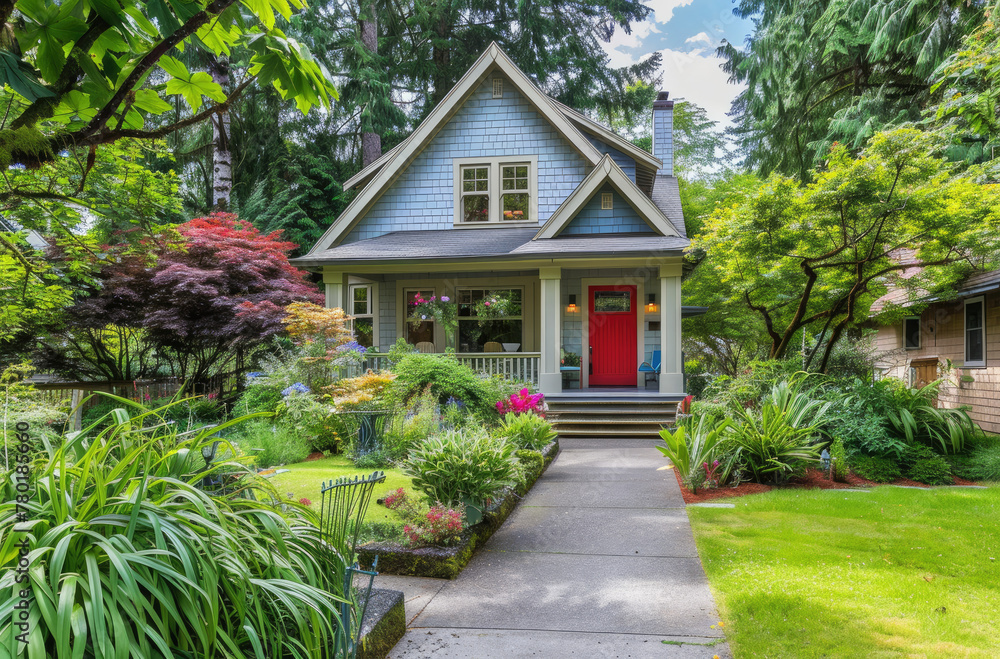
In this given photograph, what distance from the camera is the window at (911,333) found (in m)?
14.7

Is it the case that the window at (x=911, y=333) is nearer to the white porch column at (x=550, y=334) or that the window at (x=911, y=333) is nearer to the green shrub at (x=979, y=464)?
the green shrub at (x=979, y=464)

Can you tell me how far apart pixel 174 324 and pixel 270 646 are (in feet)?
34.0

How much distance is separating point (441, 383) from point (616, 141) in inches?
347

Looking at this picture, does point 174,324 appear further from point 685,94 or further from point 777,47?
point 685,94

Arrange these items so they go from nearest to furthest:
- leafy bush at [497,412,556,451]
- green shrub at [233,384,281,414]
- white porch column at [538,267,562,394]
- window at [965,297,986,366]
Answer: leafy bush at [497,412,556,451] < green shrub at [233,384,281,414] < window at [965,297,986,366] < white porch column at [538,267,562,394]

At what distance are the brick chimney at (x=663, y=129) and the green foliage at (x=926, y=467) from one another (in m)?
10.8

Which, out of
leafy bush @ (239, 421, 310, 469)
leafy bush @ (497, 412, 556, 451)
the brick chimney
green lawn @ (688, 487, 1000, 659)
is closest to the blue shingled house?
the brick chimney

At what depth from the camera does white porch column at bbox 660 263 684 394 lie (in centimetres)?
1176

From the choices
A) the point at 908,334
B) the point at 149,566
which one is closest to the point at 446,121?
the point at 908,334

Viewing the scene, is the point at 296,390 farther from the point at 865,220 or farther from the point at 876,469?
the point at 865,220

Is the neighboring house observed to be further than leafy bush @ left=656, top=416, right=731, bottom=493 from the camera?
Yes

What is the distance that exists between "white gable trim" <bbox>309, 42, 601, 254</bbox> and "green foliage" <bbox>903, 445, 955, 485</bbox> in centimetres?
867

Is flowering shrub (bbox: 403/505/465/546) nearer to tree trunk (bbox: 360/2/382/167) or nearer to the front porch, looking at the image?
the front porch

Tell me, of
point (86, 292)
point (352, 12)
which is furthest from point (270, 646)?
point (352, 12)
